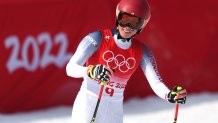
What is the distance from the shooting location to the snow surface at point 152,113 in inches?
307

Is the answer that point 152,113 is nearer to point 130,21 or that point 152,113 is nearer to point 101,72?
point 130,21

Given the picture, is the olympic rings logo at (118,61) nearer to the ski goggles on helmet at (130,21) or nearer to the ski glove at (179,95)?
the ski goggles on helmet at (130,21)

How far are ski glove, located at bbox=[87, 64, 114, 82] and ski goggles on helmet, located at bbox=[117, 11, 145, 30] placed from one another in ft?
Result: 1.30

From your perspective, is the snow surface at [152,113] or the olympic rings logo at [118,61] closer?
the olympic rings logo at [118,61]

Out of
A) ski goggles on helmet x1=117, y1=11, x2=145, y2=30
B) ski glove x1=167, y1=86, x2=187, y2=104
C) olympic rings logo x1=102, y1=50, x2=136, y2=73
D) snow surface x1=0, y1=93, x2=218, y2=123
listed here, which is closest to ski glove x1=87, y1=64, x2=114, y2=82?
olympic rings logo x1=102, y1=50, x2=136, y2=73

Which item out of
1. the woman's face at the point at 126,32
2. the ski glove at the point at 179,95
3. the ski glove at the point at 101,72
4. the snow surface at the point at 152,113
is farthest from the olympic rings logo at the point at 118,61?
the snow surface at the point at 152,113

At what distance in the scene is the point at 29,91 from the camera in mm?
7867

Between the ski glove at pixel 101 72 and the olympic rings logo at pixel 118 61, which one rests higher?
the olympic rings logo at pixel 118 61

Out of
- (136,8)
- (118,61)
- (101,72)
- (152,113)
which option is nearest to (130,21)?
(136,8)

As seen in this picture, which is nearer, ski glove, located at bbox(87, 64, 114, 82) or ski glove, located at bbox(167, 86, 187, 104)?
ski glove, located at bbox(87, 64, 114, 82)

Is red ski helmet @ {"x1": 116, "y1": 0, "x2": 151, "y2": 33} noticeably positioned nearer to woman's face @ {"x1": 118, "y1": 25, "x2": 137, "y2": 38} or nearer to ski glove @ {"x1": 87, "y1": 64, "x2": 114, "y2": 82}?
woman's face @ {"x1": 118, "y1": 25, "x2": 137, "y2": 38}

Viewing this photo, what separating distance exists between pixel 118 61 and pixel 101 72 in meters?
0.37

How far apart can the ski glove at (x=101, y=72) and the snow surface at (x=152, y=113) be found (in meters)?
3.31

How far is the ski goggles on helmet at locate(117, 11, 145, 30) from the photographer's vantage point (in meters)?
4.66
